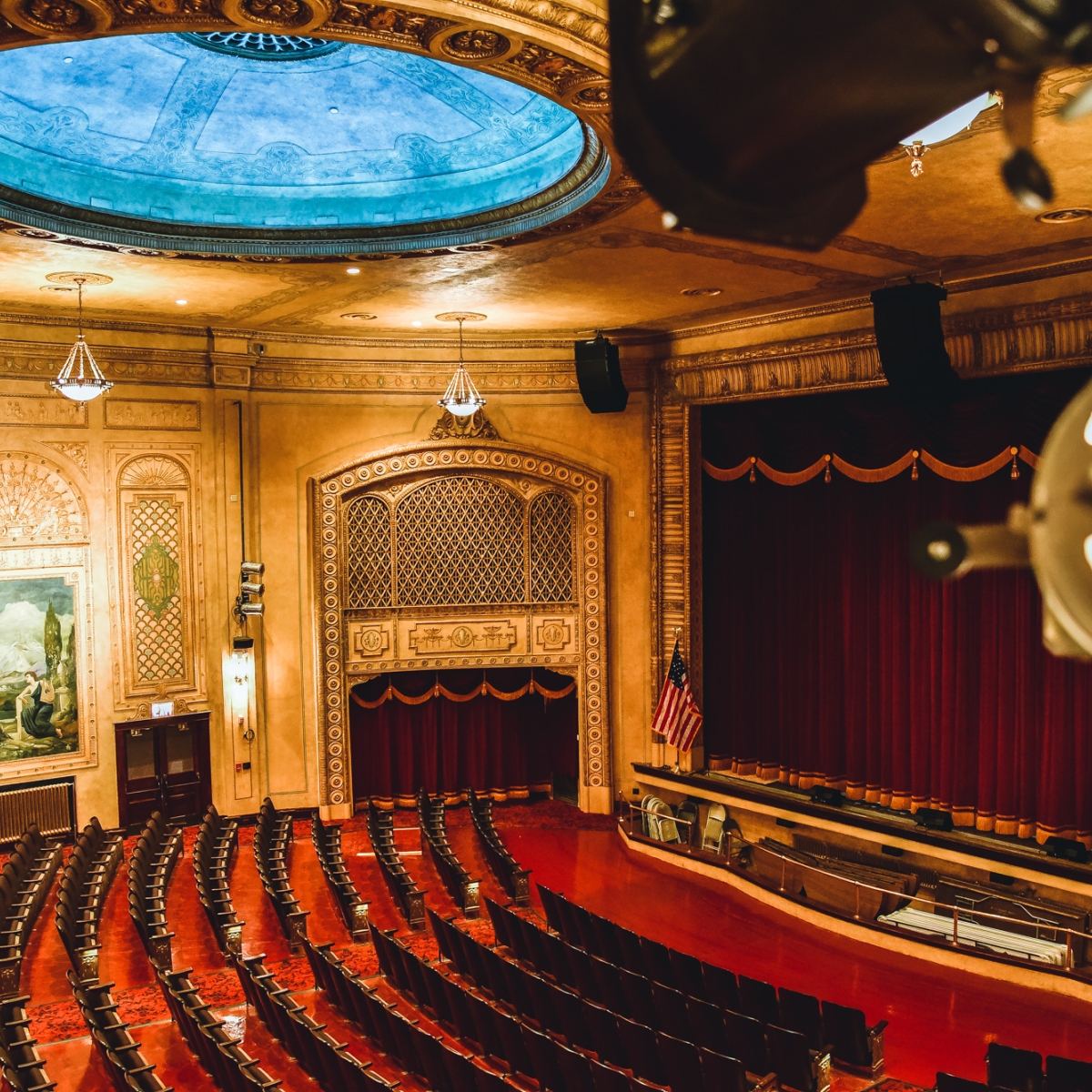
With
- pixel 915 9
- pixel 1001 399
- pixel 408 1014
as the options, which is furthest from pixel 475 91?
pixel 915 9

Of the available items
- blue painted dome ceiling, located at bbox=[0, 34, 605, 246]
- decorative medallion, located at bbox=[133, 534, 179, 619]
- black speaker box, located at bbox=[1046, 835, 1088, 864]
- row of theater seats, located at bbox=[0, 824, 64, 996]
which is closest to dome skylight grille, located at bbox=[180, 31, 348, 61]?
blue painted dome ceiling, located at bbox=[0, 34, 605, 246]

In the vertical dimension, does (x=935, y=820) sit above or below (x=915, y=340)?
below

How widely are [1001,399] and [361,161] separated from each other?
5.90 metres

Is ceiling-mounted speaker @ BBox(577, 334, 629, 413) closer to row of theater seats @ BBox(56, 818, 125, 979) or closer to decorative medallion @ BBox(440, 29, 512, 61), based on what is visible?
decorative medallion @ BBox(440, 29, 512, 61)

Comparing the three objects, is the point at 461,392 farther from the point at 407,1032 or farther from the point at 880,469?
the point at 407,1032

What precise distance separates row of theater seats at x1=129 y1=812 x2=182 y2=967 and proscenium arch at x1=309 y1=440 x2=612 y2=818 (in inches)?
93.7

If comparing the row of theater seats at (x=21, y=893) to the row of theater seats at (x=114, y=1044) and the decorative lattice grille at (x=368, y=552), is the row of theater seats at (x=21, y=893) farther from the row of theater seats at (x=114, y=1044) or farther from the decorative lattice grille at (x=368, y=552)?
the decorative lattice grille at (x=368, y=552)

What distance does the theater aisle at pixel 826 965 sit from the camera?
7.52 m

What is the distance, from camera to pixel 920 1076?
6977 mm

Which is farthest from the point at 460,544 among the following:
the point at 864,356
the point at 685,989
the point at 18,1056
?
the point at 18,1056

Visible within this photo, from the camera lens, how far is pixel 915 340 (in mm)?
9094

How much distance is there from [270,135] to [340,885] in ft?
20.2

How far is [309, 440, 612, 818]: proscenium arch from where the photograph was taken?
12.6 meters

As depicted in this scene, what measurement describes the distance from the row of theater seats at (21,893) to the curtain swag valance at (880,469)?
25.4 ft
